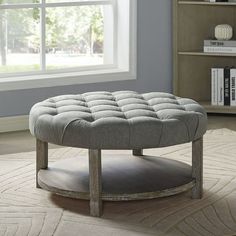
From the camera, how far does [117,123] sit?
11.0 ft

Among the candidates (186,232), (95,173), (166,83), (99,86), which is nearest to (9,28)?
(99,86)

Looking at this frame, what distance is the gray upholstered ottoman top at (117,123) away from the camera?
3334 millimetres

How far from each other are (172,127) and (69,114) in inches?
18.6

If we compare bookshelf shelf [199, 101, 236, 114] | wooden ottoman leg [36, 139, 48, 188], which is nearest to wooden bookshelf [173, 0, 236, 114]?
bookshelf shelf [199, 101, 236, 114]

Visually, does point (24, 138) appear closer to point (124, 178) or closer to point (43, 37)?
point (43, 37)

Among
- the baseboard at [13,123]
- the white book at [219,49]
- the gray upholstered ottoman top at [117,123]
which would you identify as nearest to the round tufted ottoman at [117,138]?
the gray upholstered ottoman top at [117,123]

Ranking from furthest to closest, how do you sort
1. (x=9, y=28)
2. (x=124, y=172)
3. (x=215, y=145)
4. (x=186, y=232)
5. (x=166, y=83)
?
1. (x=166, y=83)
2. (x=9, y=28)
3. (x=215, y=145)
4. (x=124, y=172)
5. (x=186, y=232)

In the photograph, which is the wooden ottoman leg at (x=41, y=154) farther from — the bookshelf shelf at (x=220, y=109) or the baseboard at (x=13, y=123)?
the bookshelf shelf at (x=220, y=109)

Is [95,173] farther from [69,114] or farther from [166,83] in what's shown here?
[166,83]

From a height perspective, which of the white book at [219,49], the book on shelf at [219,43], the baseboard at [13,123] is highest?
the book on shelf at [219,43]

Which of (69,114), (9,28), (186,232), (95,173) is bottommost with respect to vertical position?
(186,232)

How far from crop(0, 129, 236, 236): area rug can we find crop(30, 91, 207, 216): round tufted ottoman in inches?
2.9

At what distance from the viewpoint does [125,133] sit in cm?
334

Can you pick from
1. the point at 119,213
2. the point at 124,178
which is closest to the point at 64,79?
the point at 124,178
